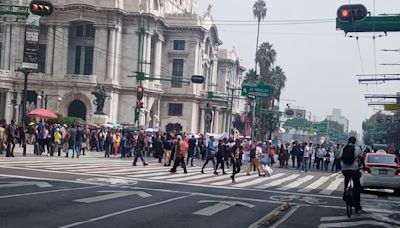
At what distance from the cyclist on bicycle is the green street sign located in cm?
1596

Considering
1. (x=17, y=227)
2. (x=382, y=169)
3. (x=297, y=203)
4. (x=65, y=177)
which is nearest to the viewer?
(x=17, y=227)

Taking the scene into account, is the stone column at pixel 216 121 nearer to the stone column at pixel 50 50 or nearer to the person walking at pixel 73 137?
the stone column at pixel 50 50

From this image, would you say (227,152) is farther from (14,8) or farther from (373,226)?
(14,8)

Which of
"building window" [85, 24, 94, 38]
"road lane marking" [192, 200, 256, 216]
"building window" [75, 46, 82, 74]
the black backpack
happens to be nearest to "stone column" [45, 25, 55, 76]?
"building window" [75, 46, 82, 74]

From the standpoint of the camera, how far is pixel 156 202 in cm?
1401

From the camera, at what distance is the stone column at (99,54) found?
70.4 meters

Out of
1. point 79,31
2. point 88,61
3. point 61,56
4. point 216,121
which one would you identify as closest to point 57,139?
point 61,56

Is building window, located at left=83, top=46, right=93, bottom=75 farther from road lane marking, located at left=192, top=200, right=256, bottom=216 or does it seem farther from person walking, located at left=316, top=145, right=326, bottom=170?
road lane marking, located at left=192, top=200, right=256, bottom=216

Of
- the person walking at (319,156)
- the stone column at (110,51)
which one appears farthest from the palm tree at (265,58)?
the person walking at (319,156)

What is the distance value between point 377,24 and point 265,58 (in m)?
64.7

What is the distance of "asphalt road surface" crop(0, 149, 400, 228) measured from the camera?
1095 cm

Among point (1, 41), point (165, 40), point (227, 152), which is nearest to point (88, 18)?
point (1, 41)

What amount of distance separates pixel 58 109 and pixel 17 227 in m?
62.1

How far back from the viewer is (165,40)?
83.9 m
